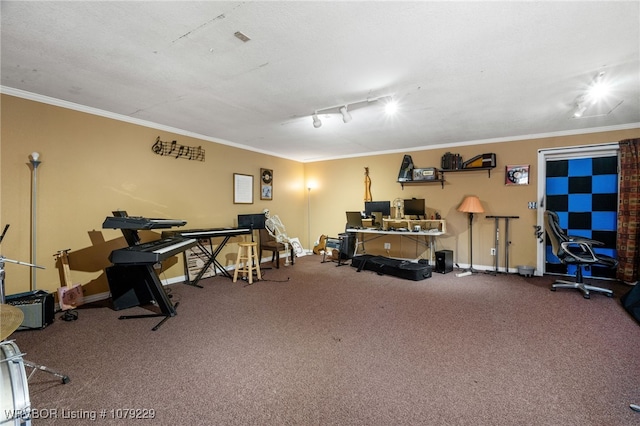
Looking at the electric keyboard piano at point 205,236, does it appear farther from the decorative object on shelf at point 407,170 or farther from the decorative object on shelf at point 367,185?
the decorative object on shelf at point 407,170

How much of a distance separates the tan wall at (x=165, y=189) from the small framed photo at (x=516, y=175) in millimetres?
87

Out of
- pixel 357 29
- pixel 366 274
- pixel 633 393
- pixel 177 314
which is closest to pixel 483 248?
pixel 366 274

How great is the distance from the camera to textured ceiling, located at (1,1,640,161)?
71.1 inches

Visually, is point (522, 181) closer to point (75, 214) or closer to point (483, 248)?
point (483, 248)

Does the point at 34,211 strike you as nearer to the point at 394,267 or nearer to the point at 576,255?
the point at 394,267

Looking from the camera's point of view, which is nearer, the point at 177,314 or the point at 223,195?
the point at 177,314

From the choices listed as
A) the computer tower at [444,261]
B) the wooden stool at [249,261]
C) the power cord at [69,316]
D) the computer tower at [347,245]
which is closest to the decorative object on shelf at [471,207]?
the computer tower at [444,261]

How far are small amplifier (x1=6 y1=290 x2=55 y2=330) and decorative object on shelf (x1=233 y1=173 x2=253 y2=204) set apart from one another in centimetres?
294

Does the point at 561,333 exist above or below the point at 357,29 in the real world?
below

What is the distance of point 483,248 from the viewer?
514cm

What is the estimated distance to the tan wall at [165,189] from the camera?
10.0 ft

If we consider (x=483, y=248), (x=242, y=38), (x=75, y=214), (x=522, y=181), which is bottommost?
(x=483, y=248)

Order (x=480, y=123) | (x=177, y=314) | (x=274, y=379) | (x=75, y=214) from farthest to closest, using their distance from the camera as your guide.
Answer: (x=480, y=123), (x=75, y=214), (x=177, y=314), (x=274, y=379)

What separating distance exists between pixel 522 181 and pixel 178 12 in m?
5.27
